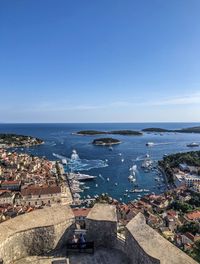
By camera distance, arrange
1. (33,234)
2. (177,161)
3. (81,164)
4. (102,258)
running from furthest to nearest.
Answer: (81,164)
(177,161)
(33,234)
(102,258)

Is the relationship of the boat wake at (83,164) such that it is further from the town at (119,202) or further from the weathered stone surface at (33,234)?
the weathered stone surface at (33,234)

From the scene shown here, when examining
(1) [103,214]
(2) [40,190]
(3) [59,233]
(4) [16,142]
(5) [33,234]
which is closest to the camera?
(5) [33,234]

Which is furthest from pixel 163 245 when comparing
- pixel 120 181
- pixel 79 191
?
pixel 120 181

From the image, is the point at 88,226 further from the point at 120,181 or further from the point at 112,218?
the point at 120,181

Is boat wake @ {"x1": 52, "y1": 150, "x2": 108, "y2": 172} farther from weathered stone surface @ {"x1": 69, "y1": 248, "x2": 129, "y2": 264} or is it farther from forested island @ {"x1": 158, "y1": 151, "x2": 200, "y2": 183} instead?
weathered stone surface @ {"x1": 69, "y1": 248, "x2": 129, "y2": 264}

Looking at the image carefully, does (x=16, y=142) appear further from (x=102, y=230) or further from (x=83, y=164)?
(x=102, y=230)

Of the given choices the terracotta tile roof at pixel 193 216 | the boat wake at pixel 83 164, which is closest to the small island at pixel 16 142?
the boat wake at pixel 83 164

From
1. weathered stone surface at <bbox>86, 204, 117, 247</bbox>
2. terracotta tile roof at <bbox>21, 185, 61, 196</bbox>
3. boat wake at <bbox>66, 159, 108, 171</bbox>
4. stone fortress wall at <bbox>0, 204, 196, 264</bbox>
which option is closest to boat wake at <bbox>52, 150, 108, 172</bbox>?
boat wake at <bbox>66, 159, 108, 171</bbox>

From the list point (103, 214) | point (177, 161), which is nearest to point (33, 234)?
point (103, 214)
